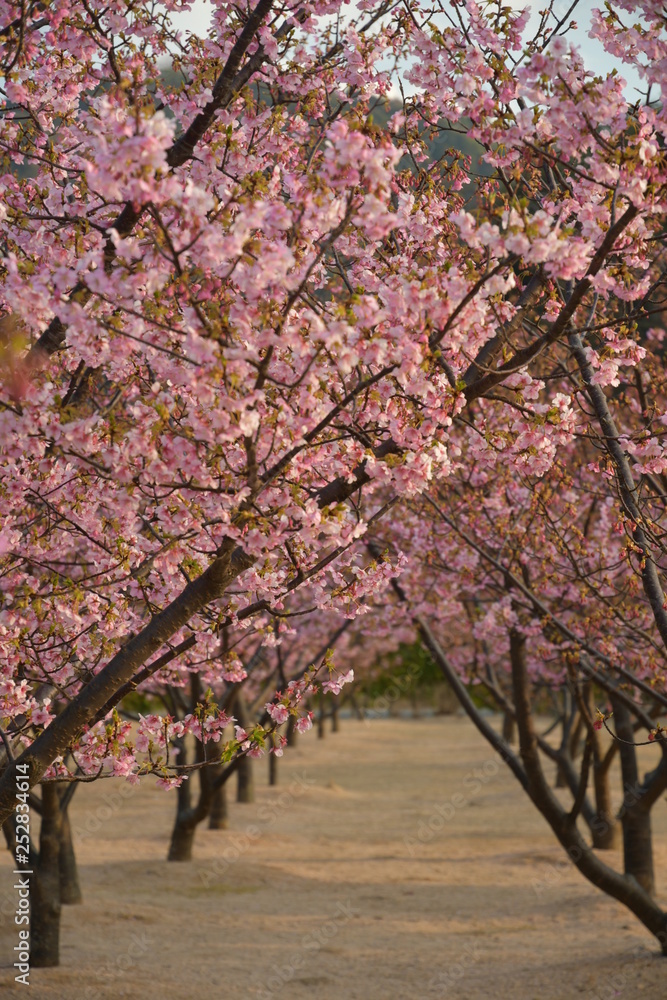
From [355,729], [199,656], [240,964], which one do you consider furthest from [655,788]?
[355,729]

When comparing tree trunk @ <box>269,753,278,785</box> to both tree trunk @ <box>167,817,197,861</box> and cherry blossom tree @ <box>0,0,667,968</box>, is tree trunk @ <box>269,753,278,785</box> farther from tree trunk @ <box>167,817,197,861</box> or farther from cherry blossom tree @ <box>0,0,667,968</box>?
cherry blossom tree @ <box>0,0,667,968</box>

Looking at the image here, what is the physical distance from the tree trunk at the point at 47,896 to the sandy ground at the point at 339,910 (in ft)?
0.89

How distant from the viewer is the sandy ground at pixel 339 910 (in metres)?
9.23

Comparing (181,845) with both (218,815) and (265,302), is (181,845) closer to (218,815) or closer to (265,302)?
(218,815)

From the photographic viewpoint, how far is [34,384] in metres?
4.28

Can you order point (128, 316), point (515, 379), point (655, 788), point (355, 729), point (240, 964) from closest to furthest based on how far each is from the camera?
point (128, 316), point (515, 379), point (240, 964), point (655, 788), point (355, 729)

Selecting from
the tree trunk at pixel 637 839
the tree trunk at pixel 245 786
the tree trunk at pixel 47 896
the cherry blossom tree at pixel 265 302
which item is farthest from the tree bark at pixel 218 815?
the cherry blossom tree at pixel 265 302

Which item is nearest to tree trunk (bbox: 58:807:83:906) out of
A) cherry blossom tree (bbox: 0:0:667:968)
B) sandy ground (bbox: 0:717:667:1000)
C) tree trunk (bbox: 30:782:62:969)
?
sandy ground (bbox: 0:717:667:1000)

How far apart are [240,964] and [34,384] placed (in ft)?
25.3

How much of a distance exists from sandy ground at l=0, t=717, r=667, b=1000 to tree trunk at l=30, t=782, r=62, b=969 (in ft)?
0.89

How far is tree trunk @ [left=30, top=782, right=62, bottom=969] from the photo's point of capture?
9172 mm

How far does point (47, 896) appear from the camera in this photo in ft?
30.5

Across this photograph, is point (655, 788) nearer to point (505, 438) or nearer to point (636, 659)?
point (636, 659)

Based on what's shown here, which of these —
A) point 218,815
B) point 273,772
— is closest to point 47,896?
point 218,815
